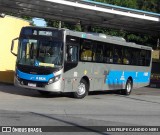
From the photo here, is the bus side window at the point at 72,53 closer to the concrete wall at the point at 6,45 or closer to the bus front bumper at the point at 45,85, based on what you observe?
the bus front bumper at the point at 45,85

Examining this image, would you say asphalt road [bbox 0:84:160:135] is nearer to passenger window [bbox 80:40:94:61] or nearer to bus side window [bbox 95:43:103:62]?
passenger window [bbox 80:40:94:61]

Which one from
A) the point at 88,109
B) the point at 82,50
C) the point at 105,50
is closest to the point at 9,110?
Answer: the point at 88,109

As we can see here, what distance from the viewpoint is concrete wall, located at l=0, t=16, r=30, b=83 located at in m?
27.0

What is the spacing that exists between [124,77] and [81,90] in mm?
4811

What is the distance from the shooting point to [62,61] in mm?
18094

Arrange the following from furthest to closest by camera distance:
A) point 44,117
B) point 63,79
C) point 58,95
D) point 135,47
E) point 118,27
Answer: point 118,27, point 135,47, point 58,95, point 63,79, point 44,117

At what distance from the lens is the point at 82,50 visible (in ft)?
63.8

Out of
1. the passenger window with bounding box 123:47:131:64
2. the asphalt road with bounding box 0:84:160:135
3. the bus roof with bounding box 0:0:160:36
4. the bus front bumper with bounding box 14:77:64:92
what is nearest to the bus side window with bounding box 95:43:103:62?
the passenger window with bounding box 123:47:131:64

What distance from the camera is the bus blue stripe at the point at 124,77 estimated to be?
22438 millimetres

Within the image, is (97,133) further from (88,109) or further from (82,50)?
(82,50)

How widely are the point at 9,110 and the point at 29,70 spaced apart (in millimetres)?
4634

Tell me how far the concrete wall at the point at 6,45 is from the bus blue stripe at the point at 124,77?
7512 mm

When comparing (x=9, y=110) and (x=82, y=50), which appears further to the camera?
(x=82, y=50)

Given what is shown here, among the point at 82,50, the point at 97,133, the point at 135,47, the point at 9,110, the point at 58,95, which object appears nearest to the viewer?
the point at 97,133
